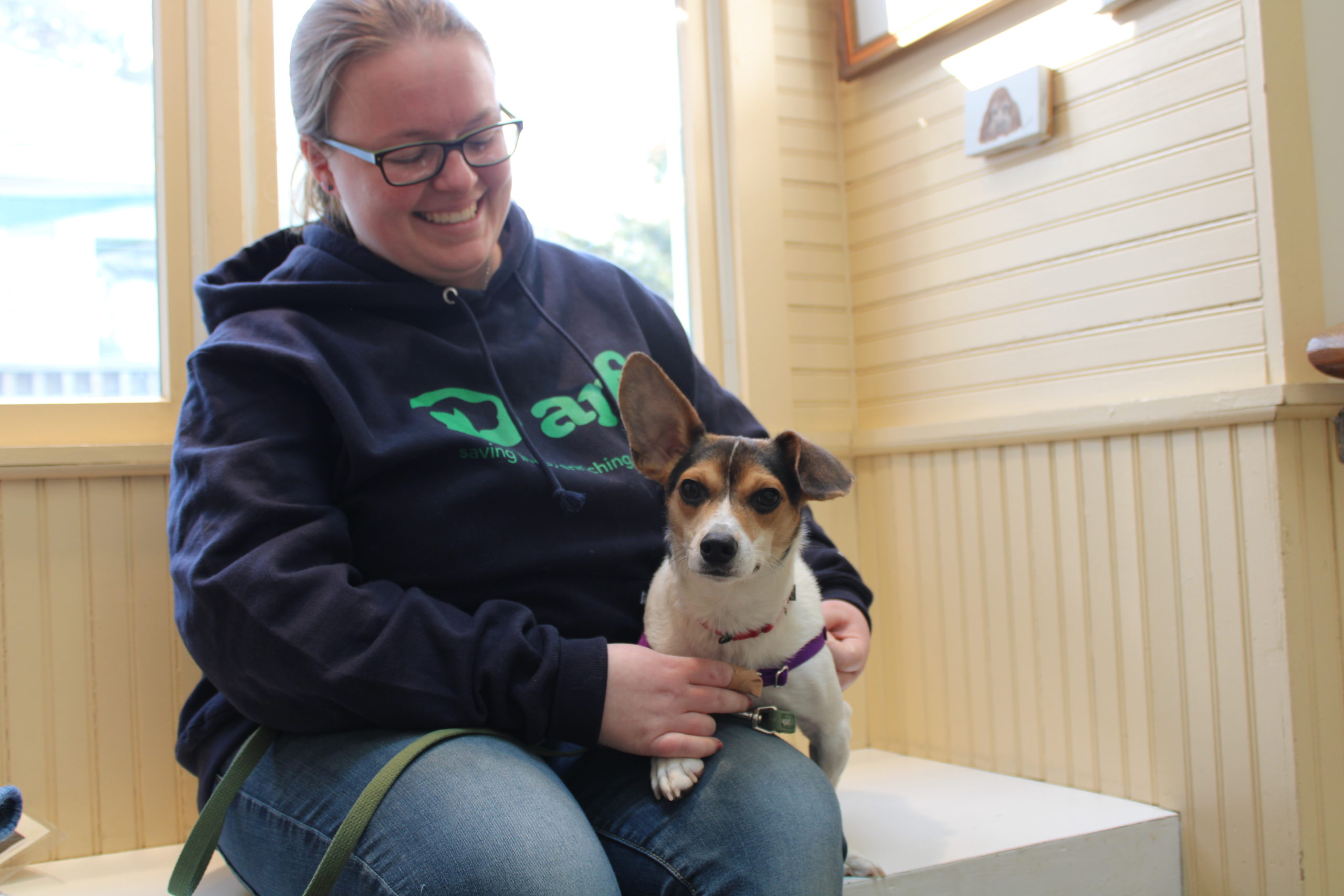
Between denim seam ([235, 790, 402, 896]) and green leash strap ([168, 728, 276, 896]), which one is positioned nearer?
denim seam ([235, 790, 402, 896])

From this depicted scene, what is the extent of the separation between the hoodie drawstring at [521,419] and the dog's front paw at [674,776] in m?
0.36

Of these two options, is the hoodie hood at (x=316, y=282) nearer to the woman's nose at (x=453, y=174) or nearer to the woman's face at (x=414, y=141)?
the woman's face at (x=414, y=141)

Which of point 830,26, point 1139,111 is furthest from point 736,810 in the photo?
point 830,26

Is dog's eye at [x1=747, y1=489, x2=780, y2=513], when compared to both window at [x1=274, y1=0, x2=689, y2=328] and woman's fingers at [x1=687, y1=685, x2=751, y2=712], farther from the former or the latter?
window at [x1=274, y1=0, x2=689, y2=328]

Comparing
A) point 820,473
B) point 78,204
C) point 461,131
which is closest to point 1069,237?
point 820,473

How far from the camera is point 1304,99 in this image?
Result: 5.42ft

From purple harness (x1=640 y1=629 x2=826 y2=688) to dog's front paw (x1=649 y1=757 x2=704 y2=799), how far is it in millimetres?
176

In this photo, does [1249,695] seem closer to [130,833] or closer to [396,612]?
[396,612]

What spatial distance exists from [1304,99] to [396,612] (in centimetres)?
166

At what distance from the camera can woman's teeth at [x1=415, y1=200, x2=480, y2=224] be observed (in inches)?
54.4

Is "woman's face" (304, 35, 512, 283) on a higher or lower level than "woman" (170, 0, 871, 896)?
higher

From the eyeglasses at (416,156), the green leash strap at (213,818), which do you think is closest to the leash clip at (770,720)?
the green leash strap at (213,818)

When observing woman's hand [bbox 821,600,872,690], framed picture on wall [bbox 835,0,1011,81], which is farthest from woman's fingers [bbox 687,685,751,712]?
framed picture on wall [bbox 835,0,1011,81]

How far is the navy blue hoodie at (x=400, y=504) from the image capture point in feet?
3.60
